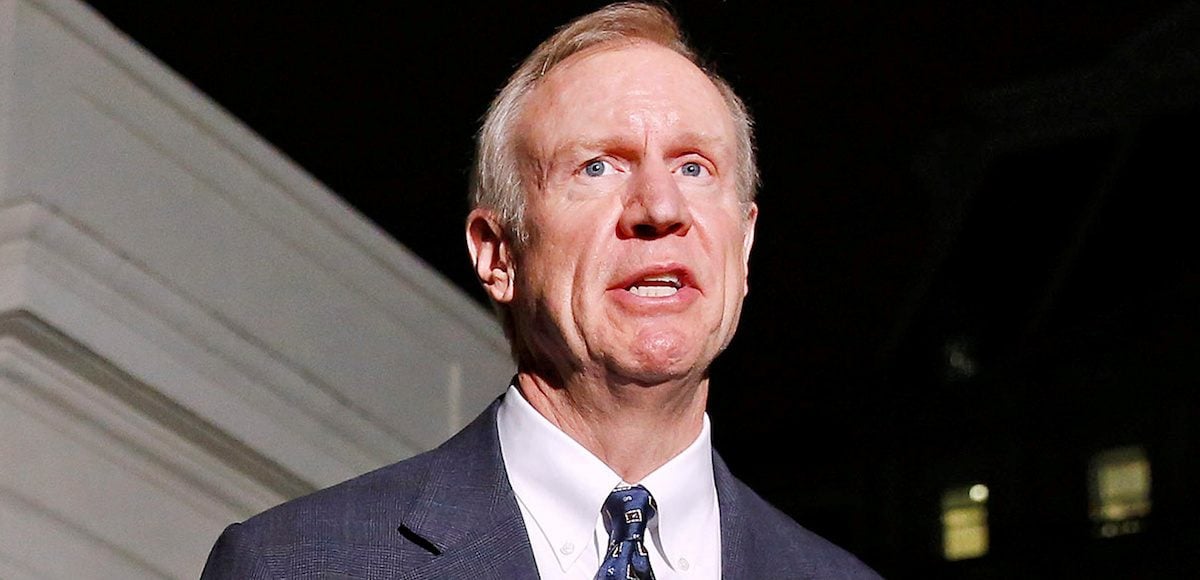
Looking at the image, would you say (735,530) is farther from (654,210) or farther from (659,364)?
(654,210)

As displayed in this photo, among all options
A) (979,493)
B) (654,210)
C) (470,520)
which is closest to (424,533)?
(470,520)

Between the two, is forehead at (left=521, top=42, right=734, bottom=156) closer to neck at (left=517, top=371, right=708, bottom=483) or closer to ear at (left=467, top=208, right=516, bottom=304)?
ear at (left=467, top=208, right=516, bottom=304)

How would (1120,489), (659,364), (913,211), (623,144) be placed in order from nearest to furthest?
(659,364) → (623,144) → (913,211) → (1120,489)

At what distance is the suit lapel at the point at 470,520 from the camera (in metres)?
2.04

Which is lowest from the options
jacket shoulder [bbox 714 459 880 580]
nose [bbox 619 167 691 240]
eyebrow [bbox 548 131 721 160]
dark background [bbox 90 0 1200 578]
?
jacket shoulder [bbox 714 459 880 580]

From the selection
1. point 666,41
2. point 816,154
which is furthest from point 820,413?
point 666,41

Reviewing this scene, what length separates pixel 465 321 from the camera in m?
3.68

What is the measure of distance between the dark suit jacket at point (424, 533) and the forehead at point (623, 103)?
31 centimetres

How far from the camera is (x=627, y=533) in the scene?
6.75 ft

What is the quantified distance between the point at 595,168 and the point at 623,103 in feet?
0.25

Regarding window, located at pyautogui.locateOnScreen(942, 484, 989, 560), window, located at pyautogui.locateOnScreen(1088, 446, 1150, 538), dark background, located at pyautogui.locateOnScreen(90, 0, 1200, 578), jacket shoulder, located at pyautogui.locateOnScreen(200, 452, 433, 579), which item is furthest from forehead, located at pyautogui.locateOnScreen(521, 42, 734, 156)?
window, located at pyautogui.locateOnScreen(942, 484, 989, 560)

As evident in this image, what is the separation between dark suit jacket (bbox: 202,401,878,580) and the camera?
6.66 feet

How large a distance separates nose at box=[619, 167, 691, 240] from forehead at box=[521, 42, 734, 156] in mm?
68

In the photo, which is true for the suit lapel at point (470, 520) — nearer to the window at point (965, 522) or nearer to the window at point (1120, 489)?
the window at point (1120, 489)
